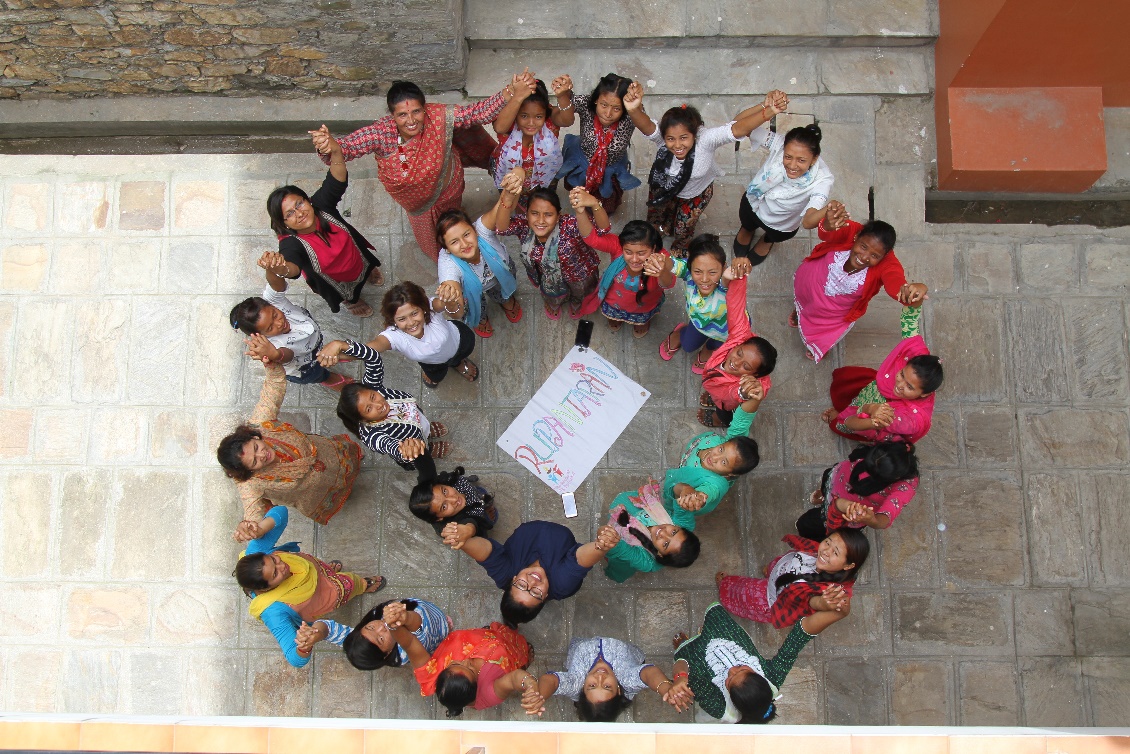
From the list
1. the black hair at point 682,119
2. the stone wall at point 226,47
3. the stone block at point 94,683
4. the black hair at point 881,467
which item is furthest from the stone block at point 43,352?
the black hair at point 881,467

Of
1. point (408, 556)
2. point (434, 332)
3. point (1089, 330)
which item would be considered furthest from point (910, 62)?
point (408, 556)

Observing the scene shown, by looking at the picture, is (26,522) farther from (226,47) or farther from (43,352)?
(226,47)

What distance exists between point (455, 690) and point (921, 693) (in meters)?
2.86

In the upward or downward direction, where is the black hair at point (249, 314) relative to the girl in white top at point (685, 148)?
downward

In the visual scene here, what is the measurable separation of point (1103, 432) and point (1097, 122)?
2.12m

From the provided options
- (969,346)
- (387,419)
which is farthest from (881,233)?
(387,419)

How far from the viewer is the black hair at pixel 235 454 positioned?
11.1 ft

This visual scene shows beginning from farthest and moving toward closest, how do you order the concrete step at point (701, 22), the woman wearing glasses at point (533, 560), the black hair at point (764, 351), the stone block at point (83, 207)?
the concrete step at point (701, 22) → the stone block at point (83, 207) → the black hair at point (764, 351) → the woman wearing glasses at point (533, 560)

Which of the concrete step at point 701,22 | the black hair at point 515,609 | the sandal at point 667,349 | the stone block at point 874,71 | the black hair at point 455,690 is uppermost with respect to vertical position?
the concrete step at point 701,22

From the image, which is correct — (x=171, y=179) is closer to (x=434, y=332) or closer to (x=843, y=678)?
(x=434, y=332)

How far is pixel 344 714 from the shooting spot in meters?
4.27

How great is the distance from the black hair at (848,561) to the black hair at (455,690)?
1.68 meters

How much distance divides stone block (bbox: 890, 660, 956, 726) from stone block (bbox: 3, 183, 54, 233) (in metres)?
6.50

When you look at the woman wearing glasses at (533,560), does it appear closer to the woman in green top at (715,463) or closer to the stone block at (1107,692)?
the woman in green top at (715,463)
